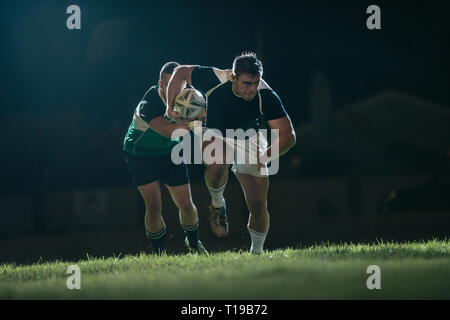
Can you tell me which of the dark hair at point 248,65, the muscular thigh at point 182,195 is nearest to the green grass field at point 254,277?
the muscular thigh at point 182,195

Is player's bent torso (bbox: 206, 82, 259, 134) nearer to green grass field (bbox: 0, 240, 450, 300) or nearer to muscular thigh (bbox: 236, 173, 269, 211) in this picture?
muscular thigh (bbox: 236, 173, 269, 211)

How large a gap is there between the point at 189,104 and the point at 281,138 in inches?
47.1

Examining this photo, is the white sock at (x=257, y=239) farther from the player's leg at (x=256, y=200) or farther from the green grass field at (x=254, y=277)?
the green grass field at (x=254, y=277)

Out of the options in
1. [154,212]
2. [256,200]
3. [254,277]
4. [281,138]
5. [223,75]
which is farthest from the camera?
[154,212]

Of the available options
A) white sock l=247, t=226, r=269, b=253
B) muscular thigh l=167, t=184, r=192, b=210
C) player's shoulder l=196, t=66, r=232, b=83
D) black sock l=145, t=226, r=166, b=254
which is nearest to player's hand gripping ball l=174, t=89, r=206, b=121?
player's shoulder l=196, t=66, r=232, b=83

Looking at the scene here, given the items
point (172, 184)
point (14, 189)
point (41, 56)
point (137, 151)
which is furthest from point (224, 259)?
point (41, 56)

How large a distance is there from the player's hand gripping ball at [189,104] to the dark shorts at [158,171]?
42.4 inches

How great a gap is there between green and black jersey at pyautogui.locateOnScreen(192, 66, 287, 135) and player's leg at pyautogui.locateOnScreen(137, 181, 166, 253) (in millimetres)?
1307

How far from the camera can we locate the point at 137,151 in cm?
854

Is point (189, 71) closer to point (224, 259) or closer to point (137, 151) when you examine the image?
point (137, 151)

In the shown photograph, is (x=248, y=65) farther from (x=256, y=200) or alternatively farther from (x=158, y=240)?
(x=158, y=240)

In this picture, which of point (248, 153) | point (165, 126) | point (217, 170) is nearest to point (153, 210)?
point (217, 170)

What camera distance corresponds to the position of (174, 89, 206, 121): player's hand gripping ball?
296 inches

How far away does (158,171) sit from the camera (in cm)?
849
